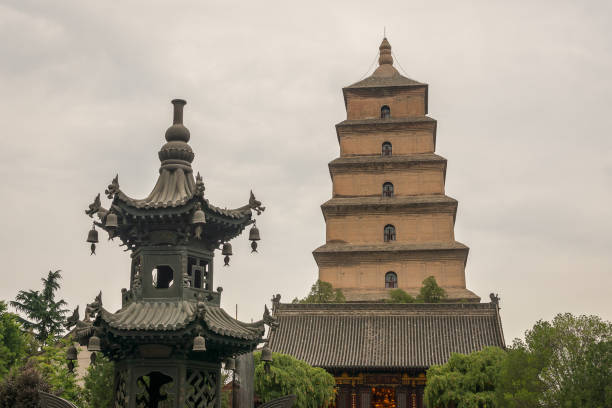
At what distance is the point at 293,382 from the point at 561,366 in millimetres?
11716

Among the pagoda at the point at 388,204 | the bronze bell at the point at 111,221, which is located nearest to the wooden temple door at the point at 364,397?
the pagoda at the point at 388,204

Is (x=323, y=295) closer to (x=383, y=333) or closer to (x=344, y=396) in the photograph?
(x=383, y=333)

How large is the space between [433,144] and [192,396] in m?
42.0

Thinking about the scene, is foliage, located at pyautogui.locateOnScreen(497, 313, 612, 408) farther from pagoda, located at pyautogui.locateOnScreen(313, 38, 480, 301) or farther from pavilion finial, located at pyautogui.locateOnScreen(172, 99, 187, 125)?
pagoda, located at pyautogui.locateOnScreen(313, 38, 480, 301)

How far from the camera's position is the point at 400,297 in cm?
4525

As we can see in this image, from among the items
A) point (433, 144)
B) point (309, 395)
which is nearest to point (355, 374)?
point (309, 395)

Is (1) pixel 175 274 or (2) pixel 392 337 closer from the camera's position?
(1) pixel 175 274

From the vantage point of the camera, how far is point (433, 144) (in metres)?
52.5


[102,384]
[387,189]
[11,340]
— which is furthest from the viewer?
[387,189]

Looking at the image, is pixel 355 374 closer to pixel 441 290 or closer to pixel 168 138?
pixel 441 290

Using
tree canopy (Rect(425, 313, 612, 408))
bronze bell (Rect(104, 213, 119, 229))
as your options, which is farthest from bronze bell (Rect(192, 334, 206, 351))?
tree canopy (Rect(425, 313, 612, 408))

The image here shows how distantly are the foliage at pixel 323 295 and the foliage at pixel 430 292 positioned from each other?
14.6 feet

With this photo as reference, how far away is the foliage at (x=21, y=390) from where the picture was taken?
27656mm

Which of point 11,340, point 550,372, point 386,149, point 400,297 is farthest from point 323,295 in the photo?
point 550,372
